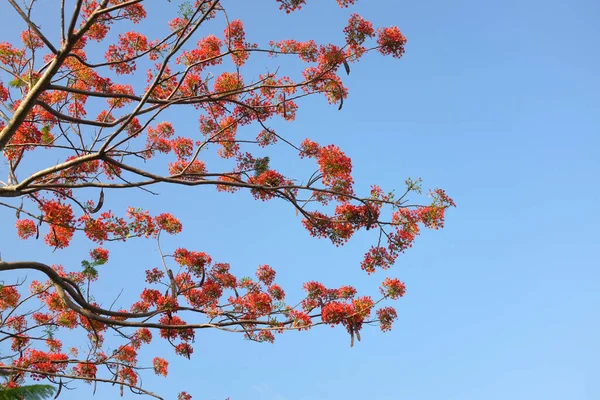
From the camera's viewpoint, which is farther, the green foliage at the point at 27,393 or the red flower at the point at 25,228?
the red flower at the point at 25,228

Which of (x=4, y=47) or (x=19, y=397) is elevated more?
(x=4, y=47)

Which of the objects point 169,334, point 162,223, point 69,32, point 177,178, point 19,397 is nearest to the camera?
point 19,397

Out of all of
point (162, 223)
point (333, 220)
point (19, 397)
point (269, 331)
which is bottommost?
point (19, 397)

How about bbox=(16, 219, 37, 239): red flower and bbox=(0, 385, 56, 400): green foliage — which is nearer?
bbox=(0, 385, 56, 400): green foliage

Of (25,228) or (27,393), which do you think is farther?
(25,228)

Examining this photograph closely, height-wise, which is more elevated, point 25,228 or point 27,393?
point 25,228

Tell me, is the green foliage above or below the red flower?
below

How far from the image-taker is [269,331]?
27.8 ft

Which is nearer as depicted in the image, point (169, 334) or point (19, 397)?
point (19, 397)

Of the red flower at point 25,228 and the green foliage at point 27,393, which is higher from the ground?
the red flower at point 25,228

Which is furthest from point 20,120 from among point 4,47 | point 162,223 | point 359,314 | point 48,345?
point 48,345

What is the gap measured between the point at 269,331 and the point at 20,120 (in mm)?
4465

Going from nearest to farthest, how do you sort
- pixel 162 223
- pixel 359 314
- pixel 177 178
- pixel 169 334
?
1. pixel 177 178
2. pixel 359 314
3. pixel 169 334
4. pixel 162 223

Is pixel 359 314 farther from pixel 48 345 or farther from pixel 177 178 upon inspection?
pixel 48 345
